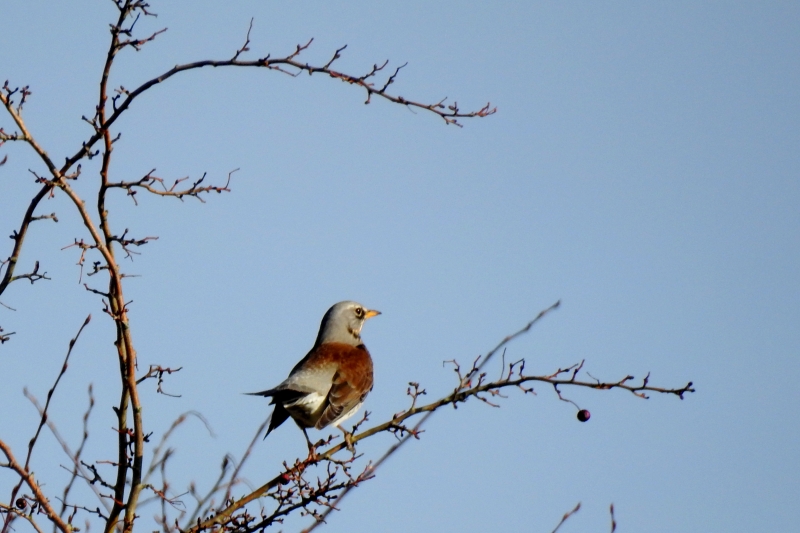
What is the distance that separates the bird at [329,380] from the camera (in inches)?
279

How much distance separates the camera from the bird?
708cm

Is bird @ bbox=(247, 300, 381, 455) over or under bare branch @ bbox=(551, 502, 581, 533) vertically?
over

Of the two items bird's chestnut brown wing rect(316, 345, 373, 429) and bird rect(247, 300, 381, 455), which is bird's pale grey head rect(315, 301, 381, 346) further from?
bird's chestnut brown wing rect(316, 345, 373, 429)

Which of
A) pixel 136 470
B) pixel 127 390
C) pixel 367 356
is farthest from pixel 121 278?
pixel 367 356

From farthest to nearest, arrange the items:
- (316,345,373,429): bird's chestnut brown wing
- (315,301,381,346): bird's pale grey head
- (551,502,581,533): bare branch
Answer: (315,301,381,346): bird's pale grey head < (316,345,373,429): bird's chestnut brown wing < (551,502,581,533): bare branch

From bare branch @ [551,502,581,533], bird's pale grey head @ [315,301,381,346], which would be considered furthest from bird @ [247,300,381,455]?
bare branch @ [551,502,581,533]

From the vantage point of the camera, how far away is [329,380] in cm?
746

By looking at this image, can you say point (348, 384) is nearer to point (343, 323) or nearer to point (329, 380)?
point (329, 380)

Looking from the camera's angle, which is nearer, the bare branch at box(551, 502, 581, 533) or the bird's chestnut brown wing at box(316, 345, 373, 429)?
the bare branch at box(551, 502, 581, 533)

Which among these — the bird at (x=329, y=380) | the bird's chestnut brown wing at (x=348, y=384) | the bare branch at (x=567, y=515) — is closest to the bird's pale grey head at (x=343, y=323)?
the bird at (x=329, y=380)

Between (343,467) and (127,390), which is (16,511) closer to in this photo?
(127,390)

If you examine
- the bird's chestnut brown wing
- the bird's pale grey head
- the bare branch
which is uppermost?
the bird's pale grey head

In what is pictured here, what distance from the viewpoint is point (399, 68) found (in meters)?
4.53

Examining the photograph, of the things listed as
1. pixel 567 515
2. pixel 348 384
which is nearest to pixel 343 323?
pixel 348 384
